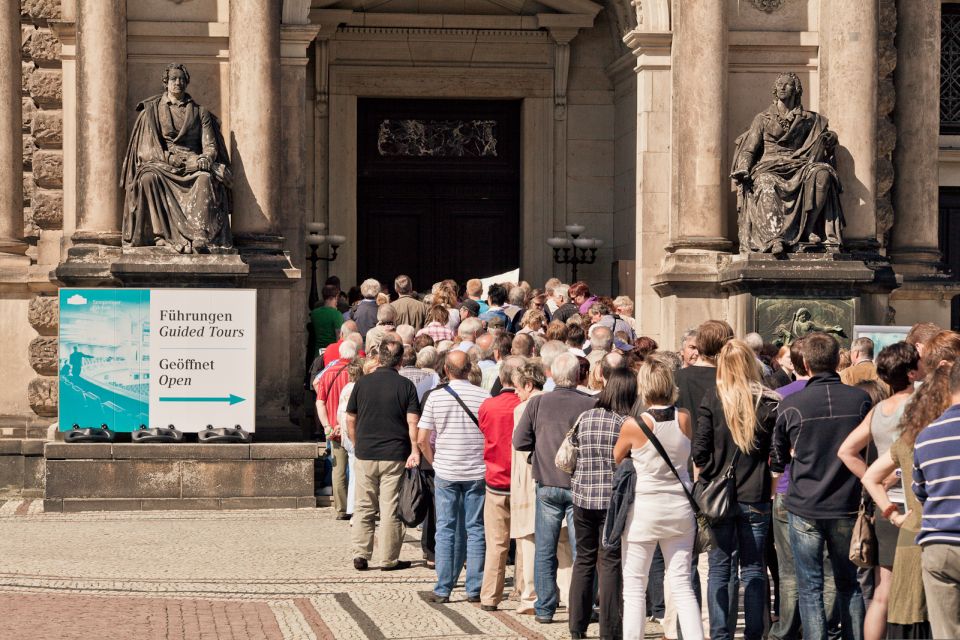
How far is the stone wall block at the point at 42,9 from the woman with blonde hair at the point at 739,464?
11451 mm

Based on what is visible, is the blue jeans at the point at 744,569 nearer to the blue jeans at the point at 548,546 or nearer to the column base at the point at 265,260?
the blue jeans at the point at 548,546

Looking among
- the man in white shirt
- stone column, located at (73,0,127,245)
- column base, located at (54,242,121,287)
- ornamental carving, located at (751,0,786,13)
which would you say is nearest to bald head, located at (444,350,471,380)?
the man in white shirt

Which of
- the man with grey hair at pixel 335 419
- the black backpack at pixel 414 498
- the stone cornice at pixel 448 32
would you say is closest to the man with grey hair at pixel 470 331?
the man with grey hair at pixel 335 419

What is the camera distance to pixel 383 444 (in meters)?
12.7

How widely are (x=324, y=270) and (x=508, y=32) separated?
13.4ft

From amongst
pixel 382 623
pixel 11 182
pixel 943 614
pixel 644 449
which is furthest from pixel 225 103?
pixel 943 614

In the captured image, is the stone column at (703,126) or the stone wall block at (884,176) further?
the stone wall block at (884,176)

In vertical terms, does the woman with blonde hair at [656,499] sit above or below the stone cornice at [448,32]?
below

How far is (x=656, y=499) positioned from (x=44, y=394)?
1059 centimetres

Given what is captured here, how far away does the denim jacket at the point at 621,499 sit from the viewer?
9453mm

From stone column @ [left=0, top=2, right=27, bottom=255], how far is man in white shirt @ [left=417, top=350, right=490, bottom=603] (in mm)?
8406

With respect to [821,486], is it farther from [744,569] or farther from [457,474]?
[457,474]

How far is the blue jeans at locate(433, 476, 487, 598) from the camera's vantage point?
459 inches

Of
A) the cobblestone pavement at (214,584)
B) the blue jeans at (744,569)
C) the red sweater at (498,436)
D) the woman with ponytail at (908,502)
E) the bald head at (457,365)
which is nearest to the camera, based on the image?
the woman with ponytail at (908,502)
